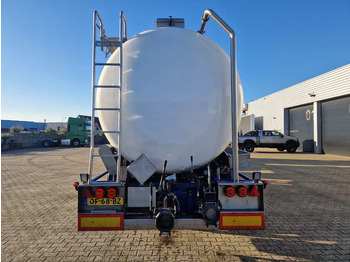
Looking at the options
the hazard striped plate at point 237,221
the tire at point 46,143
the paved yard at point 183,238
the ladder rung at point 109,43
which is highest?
the ladder rung at point 109,43

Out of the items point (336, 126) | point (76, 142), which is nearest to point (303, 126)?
point (336, 126)

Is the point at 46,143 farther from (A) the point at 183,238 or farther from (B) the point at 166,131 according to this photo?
(B) the point at 166,131

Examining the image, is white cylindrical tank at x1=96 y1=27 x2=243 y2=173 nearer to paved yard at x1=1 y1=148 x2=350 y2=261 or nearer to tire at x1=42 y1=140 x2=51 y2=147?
paved yard at x1=1 y1=148 x2=350 y2=261

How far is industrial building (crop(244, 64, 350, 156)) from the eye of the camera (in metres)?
14.9

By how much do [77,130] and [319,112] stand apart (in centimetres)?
2336

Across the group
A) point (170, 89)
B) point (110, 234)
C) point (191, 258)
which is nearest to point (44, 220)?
point (110, 234)

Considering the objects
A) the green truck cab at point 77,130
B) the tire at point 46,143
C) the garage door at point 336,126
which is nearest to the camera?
the garage door at point 336,126

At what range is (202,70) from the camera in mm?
2889

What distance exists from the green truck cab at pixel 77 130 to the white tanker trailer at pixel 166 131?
22942 mm

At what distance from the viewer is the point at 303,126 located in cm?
1908

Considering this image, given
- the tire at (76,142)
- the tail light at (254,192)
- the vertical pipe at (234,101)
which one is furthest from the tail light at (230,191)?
the tire at (76,142)

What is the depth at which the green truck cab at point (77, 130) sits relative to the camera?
2373cm

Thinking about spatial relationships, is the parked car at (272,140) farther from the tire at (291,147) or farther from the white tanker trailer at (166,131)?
the white tanker trailer at (166,131)

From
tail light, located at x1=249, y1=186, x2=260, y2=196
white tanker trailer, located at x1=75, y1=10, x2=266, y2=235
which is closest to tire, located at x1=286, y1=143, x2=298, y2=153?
white tanker trailer, located at x1=75, y1=10, x2=266, y2=235
